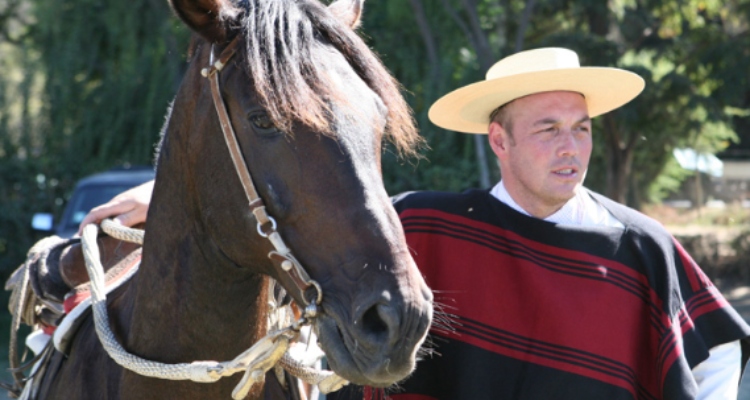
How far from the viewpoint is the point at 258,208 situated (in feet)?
6.66

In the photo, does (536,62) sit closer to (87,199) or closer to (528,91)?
(528,91)

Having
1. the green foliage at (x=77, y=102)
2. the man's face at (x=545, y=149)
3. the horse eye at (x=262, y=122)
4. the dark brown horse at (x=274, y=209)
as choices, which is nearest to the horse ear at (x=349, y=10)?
the dark brown horse at (x=274, y=209)

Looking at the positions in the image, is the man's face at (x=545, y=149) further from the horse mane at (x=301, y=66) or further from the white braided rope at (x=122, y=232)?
the white braided rope at (x=122, y=232)

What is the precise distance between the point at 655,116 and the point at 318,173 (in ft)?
39.6

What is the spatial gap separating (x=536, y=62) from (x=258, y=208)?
1.33m

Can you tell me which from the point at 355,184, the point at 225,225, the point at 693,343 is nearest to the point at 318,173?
the point at 355,184

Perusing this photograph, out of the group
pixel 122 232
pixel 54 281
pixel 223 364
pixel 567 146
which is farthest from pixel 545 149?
pixel 54 281

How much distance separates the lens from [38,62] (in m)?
13.7

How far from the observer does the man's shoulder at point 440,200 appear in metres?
3.03

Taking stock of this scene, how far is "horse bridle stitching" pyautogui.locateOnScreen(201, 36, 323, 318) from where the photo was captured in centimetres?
197

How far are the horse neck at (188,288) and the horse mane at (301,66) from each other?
39 cm

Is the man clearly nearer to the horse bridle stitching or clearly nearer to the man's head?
the man's head

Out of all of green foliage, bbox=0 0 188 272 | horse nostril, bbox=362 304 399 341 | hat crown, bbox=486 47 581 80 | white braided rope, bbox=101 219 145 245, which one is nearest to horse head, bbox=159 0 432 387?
horse nostril, bbox=362 304 399 341

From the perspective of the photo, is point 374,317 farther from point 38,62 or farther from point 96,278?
point 38,62
